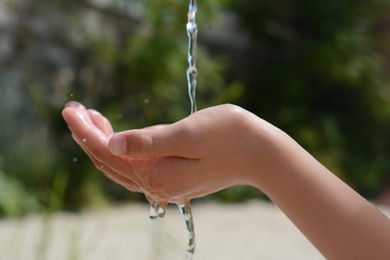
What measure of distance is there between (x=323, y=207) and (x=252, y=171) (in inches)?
6.0

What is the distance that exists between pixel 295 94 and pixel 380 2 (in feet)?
6.61

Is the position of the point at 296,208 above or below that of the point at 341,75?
above

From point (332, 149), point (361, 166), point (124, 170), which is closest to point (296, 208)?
point (124, 170)

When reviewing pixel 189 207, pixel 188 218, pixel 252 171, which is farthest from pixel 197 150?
pixel 188 218

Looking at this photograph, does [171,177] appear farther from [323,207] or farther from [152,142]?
[323,207]

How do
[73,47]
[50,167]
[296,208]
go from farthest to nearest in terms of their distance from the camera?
[73,47] < [50,167] < [296,208]

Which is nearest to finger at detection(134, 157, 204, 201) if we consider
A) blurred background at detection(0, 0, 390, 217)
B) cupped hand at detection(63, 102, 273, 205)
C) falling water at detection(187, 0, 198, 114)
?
cupped hand at detection(63, 102, 273, 205)

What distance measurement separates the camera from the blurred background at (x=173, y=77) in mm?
6699

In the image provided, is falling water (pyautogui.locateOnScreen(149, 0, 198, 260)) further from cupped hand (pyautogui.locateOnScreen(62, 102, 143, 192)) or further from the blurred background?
the blurred background

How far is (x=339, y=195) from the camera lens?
1.34 m

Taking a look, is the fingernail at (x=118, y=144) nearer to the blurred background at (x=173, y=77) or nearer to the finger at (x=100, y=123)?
the finger at (x=100, y=123)

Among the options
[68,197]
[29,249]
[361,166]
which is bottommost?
[361,166]

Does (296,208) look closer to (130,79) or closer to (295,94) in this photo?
(130,79)

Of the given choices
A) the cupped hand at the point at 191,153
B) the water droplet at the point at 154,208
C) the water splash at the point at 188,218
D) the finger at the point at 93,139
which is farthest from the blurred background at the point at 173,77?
the cupped hand at the point at 191,153
